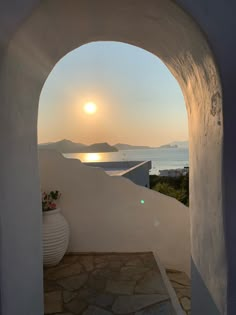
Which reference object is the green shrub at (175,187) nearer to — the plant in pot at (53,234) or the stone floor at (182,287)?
the stone floor at (182,287)

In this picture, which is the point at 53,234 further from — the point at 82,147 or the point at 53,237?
the point at 82,147

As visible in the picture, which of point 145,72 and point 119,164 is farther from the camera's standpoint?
point 119,164

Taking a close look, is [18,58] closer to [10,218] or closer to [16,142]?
[16,142]

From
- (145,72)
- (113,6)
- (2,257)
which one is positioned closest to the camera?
(2,257)

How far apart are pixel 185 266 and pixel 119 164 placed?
396 cm

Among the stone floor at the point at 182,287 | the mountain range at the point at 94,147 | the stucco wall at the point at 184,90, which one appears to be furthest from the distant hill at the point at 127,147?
the stucco wall at the point at 184,90

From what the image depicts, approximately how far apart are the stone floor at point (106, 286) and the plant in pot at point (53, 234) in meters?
0.17

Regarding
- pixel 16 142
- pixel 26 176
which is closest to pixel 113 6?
pixel 16 142

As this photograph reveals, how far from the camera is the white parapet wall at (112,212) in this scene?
3.90m

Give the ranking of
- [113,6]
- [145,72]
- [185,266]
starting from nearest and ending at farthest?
[113,6] < [185,266] < [145,72]

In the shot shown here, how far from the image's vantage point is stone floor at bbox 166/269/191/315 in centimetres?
281

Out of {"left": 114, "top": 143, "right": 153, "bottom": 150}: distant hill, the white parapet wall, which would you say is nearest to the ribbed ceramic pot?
the white parapet wall

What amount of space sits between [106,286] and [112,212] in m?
1.22

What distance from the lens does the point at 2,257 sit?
1.41m
